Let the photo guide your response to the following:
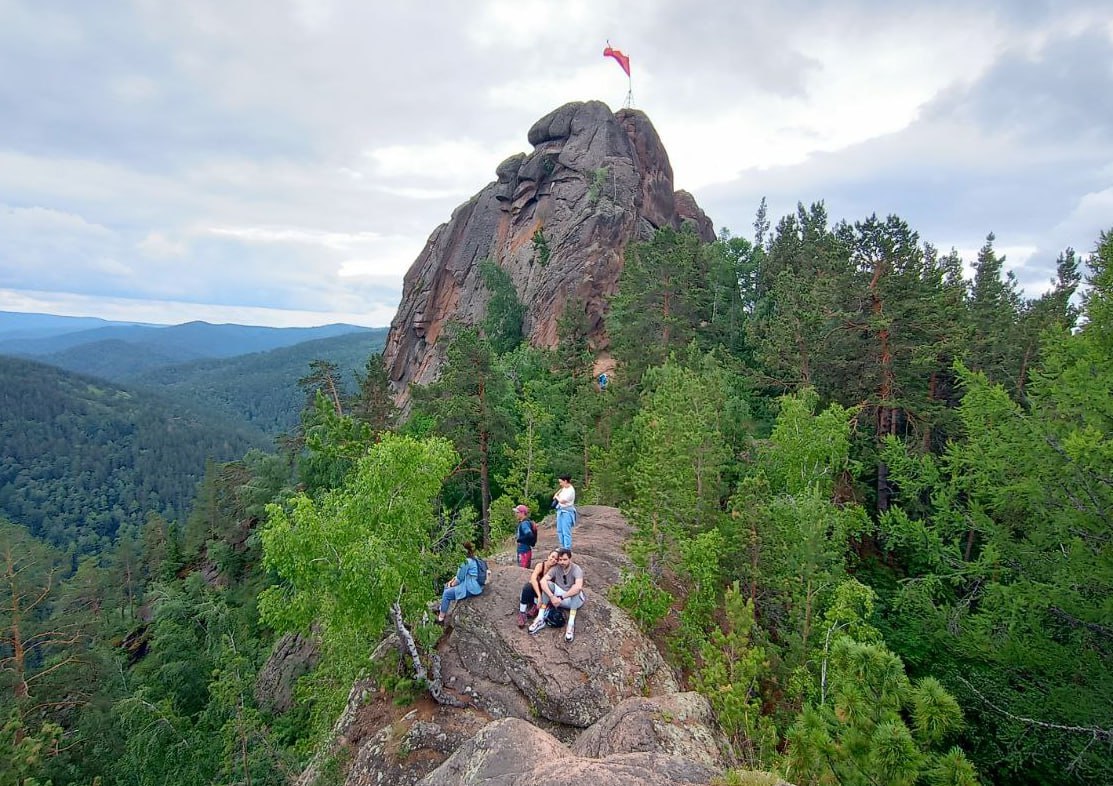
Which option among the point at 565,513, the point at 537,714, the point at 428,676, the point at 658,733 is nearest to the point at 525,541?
the point at 565,513

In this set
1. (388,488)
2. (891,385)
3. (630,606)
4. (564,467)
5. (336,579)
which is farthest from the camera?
(564,467)

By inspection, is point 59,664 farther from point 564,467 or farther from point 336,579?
point 336,579

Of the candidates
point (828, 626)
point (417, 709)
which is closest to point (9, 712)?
point (417, 709)

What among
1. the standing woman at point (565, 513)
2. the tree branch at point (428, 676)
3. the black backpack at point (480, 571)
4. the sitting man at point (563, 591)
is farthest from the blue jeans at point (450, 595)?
the standing woman at point (565, 513)

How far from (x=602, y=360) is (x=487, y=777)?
34.5 metres

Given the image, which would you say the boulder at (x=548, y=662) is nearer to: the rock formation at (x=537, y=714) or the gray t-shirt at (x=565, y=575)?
the rock formation at (x=537, y=714)

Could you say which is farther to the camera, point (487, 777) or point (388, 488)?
point (388, 488)

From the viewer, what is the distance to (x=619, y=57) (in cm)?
4897

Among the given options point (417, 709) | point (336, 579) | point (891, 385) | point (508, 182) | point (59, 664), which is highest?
point (508, 182)

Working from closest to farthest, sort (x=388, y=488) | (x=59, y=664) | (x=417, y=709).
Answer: (x=388, y=488)
(x=417, y=709)
(x=59, y=664)

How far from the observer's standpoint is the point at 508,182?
53625mm

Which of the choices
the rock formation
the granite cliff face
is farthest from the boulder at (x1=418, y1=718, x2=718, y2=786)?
the granite cliff face

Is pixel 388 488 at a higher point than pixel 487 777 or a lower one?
higher

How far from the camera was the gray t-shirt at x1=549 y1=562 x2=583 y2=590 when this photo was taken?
30.1 feet
